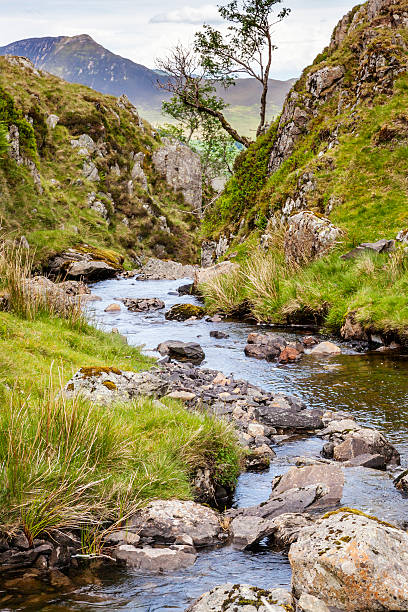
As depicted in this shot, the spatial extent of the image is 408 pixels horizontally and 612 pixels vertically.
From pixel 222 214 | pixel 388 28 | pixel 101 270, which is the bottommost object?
pixel 101 270

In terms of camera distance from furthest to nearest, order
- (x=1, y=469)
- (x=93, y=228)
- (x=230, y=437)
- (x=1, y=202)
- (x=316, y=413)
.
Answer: (x=93, y=228)
(x=1, y=202)
(x=316, y=413)
(x=230, y=437)
(x=1, y=469)

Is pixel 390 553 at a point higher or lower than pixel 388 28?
lower

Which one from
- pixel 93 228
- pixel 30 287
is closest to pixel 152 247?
pixel 93 228

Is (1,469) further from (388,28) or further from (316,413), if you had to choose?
(388,28)

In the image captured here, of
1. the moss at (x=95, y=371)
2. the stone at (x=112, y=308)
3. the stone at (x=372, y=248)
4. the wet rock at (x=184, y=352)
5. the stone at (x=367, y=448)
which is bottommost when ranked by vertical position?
the stone at (x=112, y=308)

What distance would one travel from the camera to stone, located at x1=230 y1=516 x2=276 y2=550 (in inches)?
223

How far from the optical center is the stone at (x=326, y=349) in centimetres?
1575

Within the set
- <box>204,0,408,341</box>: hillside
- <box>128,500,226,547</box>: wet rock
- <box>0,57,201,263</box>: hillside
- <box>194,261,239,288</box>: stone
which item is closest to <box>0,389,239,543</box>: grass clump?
<box>128,500,226,547</box>: wet rock

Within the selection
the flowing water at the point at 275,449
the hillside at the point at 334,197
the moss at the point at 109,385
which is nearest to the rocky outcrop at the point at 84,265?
the hillside at the point at 334,197

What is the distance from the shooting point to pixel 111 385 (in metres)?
8.27

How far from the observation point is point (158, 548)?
543cm

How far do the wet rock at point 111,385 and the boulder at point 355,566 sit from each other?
412 centimetres

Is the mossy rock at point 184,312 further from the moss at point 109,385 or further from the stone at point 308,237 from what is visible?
the moss at point 109,385

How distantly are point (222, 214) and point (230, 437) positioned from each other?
30540mm
